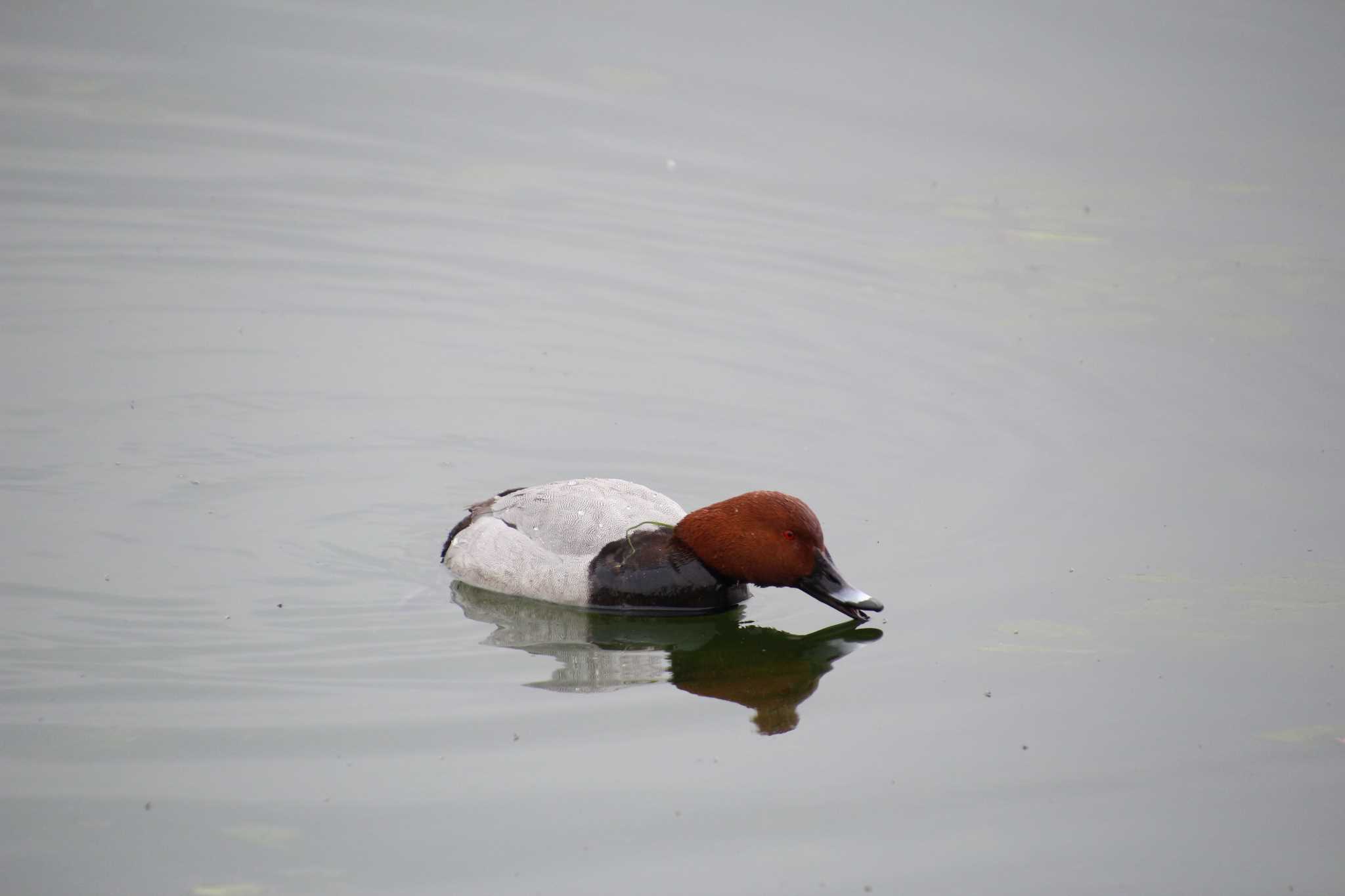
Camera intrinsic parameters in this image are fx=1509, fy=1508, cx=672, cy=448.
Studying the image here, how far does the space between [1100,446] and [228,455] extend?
5978mm

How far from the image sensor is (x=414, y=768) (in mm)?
6609

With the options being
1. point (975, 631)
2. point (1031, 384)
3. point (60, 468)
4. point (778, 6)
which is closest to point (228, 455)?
point (60, 468)

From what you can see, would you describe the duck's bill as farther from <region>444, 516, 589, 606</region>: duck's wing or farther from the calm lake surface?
<region>444, 516, 589, 606</region>: duck's wing

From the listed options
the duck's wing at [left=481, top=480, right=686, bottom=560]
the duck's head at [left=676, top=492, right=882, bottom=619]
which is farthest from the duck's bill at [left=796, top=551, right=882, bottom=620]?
the duck's wing at [left=481, top=480, right=686, bottom=560]

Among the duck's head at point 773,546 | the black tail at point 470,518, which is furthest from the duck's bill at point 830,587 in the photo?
the black tail at point 470,518

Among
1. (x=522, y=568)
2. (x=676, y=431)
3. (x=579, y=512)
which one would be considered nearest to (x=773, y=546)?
(x=579, y=512)

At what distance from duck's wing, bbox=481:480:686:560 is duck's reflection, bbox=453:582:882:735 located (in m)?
0.39

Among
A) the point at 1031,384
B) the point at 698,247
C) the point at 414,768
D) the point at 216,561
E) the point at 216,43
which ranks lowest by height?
the point at 414,768

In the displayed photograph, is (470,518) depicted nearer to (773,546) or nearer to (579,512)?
(579,512)

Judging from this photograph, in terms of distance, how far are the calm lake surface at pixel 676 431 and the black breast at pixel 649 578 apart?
175mm

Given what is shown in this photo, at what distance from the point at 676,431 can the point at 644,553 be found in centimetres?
237

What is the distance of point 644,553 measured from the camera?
27.7ft

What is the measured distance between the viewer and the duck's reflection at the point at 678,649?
7566 millimetres

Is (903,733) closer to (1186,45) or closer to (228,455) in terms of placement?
(228,455)
